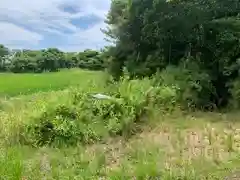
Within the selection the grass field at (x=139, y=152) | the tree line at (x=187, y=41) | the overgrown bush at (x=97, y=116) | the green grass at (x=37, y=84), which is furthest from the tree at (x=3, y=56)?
the overgrown bush at (x=97, y=116)

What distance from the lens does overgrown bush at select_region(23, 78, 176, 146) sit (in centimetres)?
827

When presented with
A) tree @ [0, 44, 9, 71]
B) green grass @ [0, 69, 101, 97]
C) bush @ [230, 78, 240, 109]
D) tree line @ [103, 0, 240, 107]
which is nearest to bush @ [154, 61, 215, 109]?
tree line @ [103, 0, 240, 107]

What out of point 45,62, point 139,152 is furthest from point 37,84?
point 45,62

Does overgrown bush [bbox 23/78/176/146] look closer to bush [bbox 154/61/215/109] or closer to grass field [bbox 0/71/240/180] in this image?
grass field [bbox 0/71/240/180]

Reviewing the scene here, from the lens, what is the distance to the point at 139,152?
7.21 metres

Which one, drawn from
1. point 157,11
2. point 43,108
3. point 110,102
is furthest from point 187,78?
point 43,108

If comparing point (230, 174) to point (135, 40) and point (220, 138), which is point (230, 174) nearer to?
point (220, 138)

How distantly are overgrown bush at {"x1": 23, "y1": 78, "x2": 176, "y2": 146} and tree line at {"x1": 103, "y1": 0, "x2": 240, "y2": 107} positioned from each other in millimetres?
1855

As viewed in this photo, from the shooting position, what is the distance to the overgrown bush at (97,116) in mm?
8273

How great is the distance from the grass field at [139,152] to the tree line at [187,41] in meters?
1.78

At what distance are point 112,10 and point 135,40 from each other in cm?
142

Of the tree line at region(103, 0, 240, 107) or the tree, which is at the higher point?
the tree line at region(103, 0, 240, 107)

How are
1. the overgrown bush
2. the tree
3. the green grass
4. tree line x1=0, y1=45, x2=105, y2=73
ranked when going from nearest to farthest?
the overgrown bush → the green grass → tree line x1=0, y1=45, x2=105, y2=73 → the tree

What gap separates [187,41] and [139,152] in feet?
19.9
